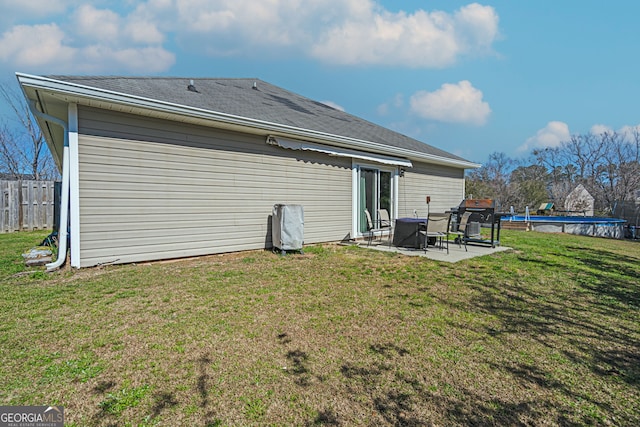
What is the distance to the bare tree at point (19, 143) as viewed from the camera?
18.3m

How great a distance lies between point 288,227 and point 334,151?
2.71 meters

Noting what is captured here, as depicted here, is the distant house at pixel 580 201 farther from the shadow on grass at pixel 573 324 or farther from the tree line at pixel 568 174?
the shadow on grass at pixel 573 324

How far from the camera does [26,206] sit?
11.5 meters

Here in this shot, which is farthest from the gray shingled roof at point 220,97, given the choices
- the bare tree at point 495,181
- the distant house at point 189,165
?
the bare tree at point 495,181

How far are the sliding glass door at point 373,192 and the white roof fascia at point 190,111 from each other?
2.29 feet

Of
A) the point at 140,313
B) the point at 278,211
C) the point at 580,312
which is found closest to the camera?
the point at 140,313

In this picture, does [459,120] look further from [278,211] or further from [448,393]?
[448,393]

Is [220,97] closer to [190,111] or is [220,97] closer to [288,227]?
[190,111]

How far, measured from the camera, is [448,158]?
11.5 meters

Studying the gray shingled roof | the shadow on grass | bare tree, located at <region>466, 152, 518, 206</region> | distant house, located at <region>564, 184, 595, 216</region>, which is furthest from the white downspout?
distant house, located at <region>564, 184, 595, 216</region>

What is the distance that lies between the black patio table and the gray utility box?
8.51 ft

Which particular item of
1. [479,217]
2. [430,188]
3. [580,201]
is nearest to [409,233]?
[479,217]

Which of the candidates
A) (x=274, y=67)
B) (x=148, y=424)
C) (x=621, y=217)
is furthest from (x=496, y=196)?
(x=148, y=424)

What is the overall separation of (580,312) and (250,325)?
12.6ft
